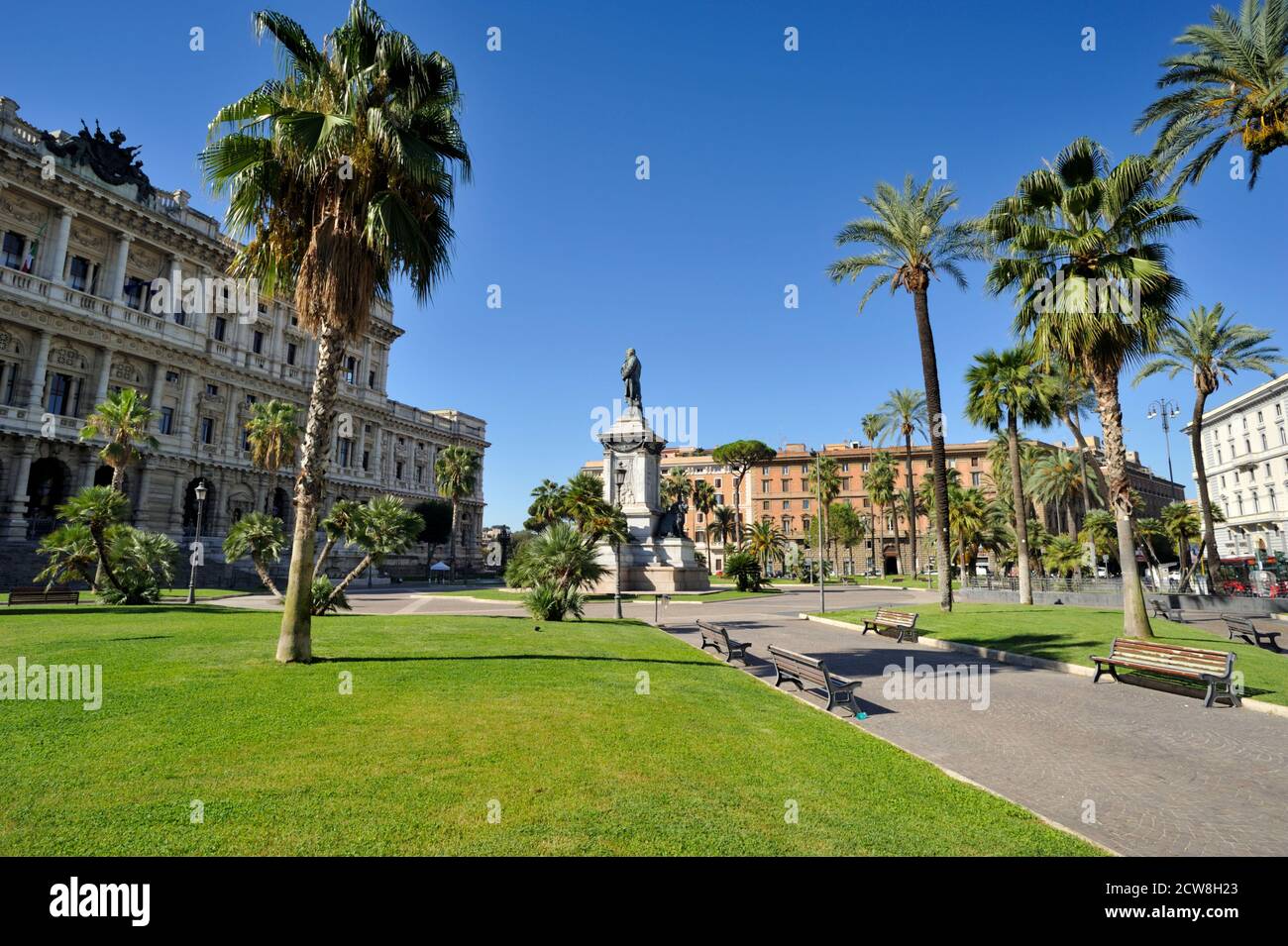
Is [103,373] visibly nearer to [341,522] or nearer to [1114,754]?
[341,522]

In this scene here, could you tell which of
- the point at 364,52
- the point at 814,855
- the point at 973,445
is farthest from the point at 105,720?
the point at 973,445

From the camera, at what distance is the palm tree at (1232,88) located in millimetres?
11547

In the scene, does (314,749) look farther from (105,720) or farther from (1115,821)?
(1115,821)

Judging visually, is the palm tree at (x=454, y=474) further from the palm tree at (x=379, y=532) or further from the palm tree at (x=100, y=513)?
the palm tree at (x=379, y=532)

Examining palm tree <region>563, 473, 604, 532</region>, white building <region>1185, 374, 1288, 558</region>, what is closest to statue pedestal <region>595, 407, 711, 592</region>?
palm tree <region>563, 473, 604, 532</region>

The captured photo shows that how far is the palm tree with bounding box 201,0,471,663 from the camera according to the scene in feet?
33.7

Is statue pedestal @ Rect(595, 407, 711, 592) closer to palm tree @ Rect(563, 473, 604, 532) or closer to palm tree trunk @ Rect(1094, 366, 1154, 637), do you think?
palm tree @ Rect(563, 473, 604, 532)

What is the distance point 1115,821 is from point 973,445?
100 metres

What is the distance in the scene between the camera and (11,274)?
3388 cm

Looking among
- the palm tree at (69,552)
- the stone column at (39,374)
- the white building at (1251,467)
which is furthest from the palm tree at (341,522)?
the white building at (1251,467)

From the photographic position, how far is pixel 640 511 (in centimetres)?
3669

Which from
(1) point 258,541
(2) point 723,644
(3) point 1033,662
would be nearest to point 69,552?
(1) point 258,541

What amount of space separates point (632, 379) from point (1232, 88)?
28819mm

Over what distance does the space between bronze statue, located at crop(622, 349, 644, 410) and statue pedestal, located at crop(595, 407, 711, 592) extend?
71cm
